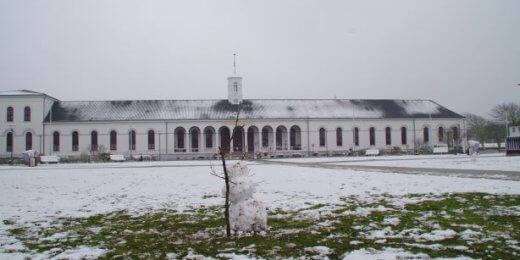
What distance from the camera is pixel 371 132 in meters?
54.6

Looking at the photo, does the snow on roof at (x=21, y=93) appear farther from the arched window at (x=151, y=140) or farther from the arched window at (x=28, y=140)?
the arched window at (x=151, y=140)

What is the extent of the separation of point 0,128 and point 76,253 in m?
51.0

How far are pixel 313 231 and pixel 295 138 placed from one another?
48018mm

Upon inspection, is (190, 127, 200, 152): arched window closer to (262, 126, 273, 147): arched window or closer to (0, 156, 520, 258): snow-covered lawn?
(262, 126, 273, 147): arched window

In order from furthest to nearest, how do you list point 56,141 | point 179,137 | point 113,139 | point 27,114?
1. point 179,137
2. point 113,139
3. point 56,141
4. point 27,114

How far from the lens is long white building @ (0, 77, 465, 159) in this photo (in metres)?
49.3

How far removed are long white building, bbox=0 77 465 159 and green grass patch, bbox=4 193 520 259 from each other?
4153 centimetres

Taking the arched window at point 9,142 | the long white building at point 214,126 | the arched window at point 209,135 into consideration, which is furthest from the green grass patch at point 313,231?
the arched window at point 9,142

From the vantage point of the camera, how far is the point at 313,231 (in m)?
7.04

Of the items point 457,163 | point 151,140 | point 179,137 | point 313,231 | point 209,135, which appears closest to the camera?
point 313,231

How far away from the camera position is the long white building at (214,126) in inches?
1943

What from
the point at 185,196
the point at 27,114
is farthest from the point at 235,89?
the point at 185,196

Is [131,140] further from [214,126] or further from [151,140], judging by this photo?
[214,126]

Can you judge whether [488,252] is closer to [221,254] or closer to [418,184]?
[221,254]
